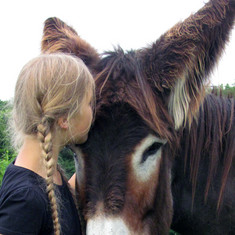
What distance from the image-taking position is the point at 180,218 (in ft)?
8.61

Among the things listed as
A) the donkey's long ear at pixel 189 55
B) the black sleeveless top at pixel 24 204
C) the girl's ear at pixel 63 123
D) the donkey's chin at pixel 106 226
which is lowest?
the donkey's chin at pixel 106 226

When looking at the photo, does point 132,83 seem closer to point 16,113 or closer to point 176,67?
point 176,67

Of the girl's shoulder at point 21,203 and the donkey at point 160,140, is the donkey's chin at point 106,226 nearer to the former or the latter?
the donkey at point 160,140

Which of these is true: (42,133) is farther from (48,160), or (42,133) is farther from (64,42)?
(64,42)

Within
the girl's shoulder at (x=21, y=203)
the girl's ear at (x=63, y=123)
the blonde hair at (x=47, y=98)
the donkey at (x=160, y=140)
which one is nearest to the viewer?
the girl's shoulder at (x=21, y=203)

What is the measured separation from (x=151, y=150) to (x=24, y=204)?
1.00m

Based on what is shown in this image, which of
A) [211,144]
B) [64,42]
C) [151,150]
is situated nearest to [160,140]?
[151,150]

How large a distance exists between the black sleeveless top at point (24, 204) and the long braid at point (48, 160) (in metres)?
0.07

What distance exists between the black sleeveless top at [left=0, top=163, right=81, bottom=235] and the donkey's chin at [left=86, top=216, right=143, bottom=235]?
26 centimetres

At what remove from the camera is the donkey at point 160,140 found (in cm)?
201

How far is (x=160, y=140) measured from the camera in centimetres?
215

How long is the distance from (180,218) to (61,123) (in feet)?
4.99

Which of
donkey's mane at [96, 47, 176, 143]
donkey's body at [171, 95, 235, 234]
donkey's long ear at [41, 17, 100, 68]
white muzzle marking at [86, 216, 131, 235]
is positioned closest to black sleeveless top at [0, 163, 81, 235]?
white muzzle marking at [86, 216, 131, 235]

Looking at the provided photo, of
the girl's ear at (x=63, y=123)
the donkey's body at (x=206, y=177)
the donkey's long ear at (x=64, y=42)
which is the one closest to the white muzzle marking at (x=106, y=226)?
the girl's ear at (x=63, y=123)
